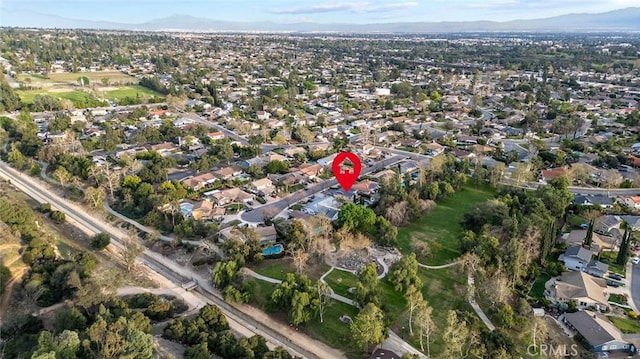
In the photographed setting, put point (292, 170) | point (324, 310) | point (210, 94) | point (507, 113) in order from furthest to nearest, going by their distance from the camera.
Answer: point (210, 94) < point (507, 113) < point (292, 170) < point (324, 310)

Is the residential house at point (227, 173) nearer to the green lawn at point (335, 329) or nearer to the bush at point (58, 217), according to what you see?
the bush at point (58, 217)

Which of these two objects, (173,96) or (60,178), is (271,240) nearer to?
(60,178)

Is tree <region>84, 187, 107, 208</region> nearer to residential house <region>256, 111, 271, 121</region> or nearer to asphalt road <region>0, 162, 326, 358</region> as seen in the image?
asphalt road <region>0, 162, 326, 358</region>

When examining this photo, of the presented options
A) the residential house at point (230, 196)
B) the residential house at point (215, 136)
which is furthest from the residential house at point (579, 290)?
the residential house at point (215, 136)

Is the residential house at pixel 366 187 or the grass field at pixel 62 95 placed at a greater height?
the grass field at pixel 62 95

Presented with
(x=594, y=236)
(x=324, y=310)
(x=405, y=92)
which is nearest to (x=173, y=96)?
(x=405, y=92)

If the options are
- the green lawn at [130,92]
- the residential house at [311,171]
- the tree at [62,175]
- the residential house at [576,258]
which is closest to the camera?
the residential house at [576,258]

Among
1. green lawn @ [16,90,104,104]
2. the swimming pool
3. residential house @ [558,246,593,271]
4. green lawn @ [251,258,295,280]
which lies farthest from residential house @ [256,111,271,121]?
residential house @ [558,246,593,271]
